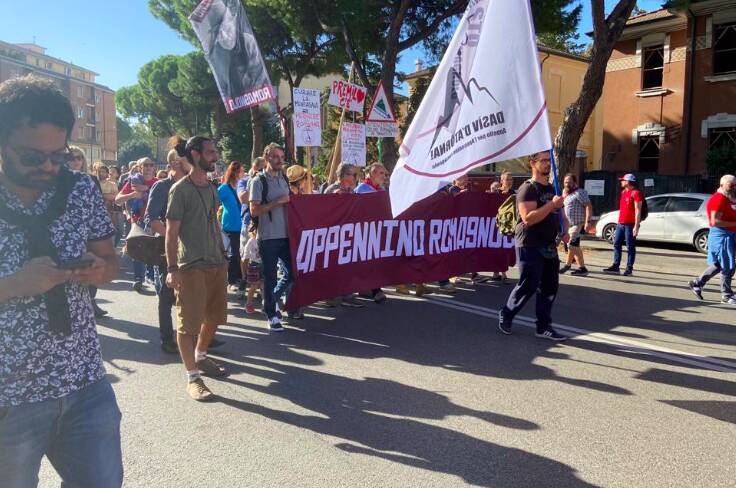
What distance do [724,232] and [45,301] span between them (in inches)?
335

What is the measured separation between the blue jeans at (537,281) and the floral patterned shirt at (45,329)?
459 cm

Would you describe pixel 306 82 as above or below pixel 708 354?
above

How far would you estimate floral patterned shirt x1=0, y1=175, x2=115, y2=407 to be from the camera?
195 cm

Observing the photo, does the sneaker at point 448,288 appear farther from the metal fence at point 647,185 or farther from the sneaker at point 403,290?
the metal fence at point 647,185

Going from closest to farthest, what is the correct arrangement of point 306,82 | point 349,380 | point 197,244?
point 197,244
point 349,380
point 306,82

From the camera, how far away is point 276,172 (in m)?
6.52

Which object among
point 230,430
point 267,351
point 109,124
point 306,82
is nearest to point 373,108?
point 267,351

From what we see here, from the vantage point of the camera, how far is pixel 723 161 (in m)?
20.6

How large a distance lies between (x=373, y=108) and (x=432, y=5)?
29.6 feet

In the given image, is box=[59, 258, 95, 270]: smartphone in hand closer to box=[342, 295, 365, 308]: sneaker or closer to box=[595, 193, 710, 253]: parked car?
box=[342, 295, 365, 308]: sneaker

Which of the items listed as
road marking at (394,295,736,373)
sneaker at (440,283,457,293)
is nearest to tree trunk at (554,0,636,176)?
sneaker at (440,283,457,293)

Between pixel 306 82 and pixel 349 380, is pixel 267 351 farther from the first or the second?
pixel 306 82

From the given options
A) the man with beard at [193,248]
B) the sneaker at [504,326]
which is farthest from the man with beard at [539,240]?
the man with beard at [193,248]

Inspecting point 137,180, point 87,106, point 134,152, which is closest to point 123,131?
point 87,106
